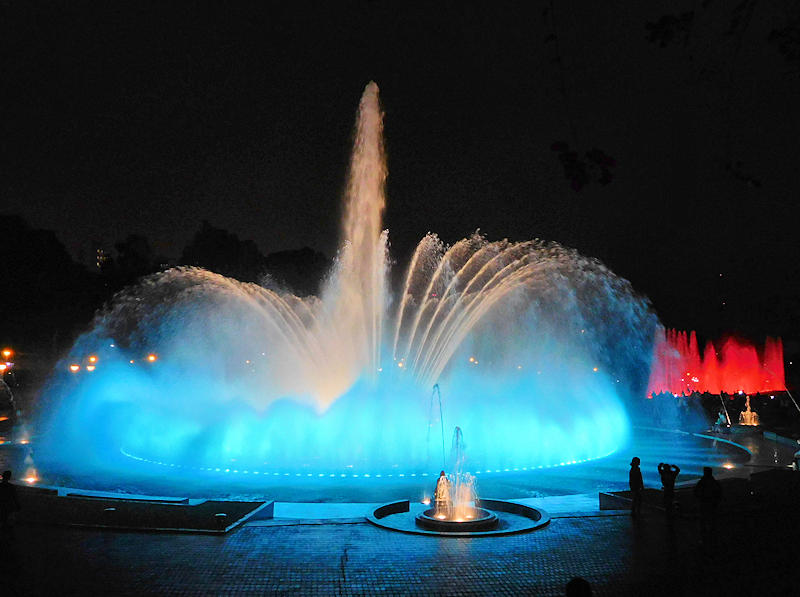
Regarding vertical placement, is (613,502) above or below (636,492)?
below

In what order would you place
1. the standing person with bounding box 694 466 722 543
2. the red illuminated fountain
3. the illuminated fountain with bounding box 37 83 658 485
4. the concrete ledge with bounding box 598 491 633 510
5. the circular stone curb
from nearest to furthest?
1. the standing person with bounding box 694 466 722 543
2. the circular stone curb
3. the concrete ledge with bounding box 598 491 633 510
4. the illuminated fountain with bounding box 37 83 658 485
5. the red illuminated fountain

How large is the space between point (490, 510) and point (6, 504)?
8.71m

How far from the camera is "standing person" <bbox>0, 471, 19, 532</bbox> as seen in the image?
11688 mm

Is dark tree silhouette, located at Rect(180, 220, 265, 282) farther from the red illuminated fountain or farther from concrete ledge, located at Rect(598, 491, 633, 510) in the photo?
concrete ledge, located at Rect(598, 491, 633, 510)

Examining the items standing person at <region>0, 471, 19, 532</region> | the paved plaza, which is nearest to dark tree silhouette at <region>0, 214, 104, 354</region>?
standing person at <region>0, 471, 19, 532</region>

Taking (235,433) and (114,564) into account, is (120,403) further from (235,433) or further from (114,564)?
(114,564)

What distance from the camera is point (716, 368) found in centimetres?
8275

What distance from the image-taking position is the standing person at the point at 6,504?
11.7 meters

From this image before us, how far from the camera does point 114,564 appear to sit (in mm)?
10156

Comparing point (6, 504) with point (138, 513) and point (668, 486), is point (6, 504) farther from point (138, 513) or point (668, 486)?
point (668, 486)

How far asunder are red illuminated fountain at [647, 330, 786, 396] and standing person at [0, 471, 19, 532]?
72.2 meters

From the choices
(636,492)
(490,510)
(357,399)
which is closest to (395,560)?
(490,510)

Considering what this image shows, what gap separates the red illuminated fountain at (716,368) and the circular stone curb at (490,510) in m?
66.3

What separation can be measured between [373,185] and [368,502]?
59.5ft
